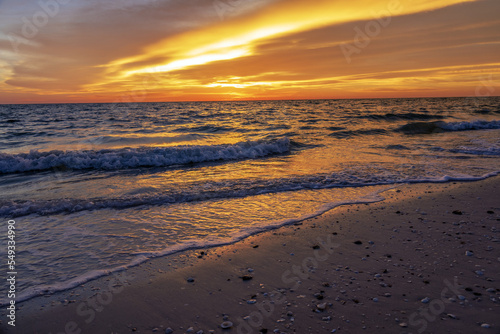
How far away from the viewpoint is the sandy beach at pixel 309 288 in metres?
3.19

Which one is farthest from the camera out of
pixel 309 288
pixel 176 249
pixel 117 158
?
pixel 117 158

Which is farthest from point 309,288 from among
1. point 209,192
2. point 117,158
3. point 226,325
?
point 117,158

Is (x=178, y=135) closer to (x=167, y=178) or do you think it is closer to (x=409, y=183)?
(x=167, y=178)

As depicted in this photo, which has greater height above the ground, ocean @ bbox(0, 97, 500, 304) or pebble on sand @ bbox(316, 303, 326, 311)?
ocean @ bbox(0, 97, 500, 304)

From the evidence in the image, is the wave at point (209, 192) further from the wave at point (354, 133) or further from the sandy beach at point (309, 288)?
the wave at point (354, 133)

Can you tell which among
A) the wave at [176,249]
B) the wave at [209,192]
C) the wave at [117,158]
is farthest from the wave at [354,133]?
the wave at [176,249]

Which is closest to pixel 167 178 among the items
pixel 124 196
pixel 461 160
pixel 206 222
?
pixel 124 196
